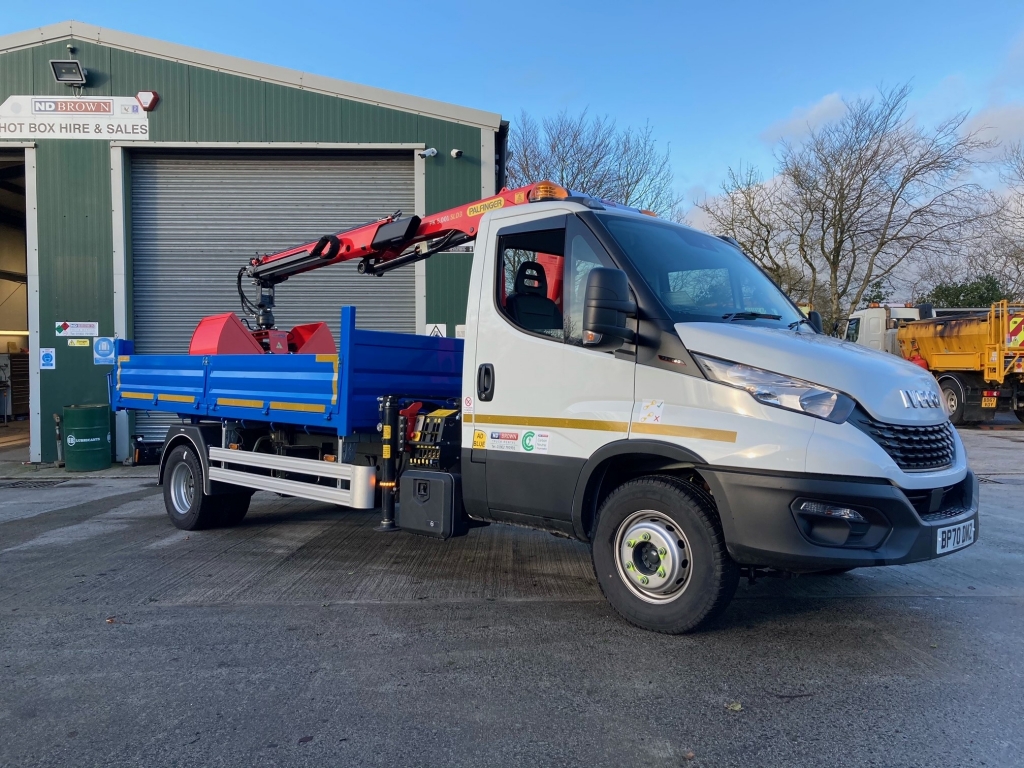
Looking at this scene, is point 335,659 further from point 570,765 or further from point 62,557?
point 62,557

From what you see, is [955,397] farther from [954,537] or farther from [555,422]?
[555,422]

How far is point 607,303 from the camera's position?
13.0 feet

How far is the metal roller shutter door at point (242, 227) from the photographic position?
13383 millimetres

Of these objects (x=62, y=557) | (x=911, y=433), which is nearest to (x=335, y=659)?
(x=911, y=433)

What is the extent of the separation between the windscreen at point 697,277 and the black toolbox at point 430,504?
1962 millimetres

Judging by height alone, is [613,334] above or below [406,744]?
above

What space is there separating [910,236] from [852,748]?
24.9 meters

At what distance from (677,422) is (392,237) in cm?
426

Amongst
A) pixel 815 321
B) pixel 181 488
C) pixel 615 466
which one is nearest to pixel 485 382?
pixel 615 466

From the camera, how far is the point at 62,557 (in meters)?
6.30

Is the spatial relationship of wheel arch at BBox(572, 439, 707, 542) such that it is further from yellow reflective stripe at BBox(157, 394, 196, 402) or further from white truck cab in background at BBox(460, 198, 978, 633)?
yellow reflective stripe at BBox(157, 394, 196, 402)

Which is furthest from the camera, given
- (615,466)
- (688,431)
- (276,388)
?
(276,388)

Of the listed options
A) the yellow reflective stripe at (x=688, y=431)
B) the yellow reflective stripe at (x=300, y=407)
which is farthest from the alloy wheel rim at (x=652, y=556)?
the yellow reflective stripe at (x=300, y=407)

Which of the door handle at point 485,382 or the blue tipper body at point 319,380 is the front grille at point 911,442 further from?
the blue tipper body at point 319,380
